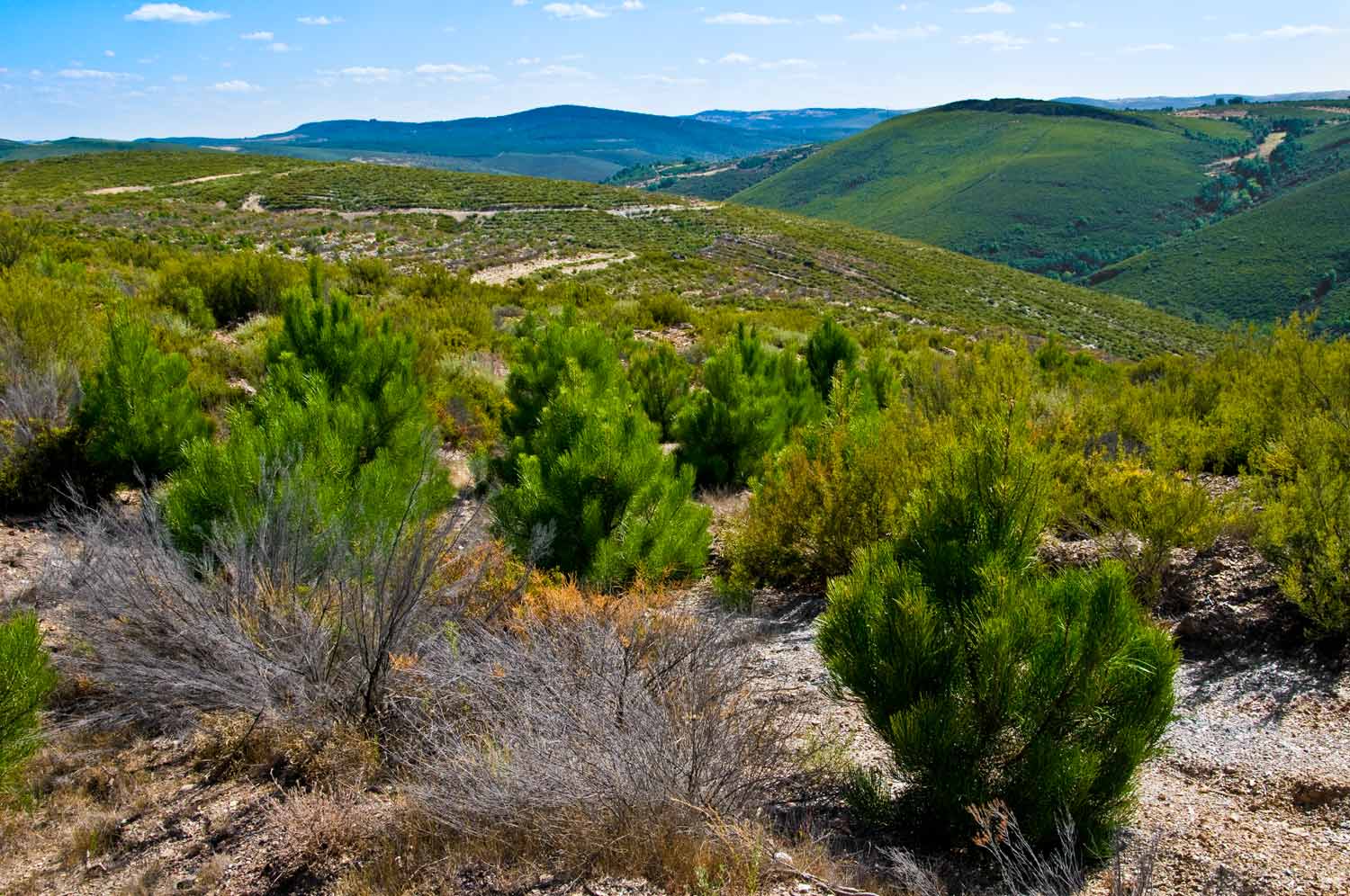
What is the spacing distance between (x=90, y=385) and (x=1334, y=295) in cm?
7904

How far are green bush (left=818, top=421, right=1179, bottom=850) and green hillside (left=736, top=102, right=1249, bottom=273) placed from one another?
312 ft

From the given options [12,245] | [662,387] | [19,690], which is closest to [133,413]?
[19,690]

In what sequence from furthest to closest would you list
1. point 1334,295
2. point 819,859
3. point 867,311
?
point 1334,295 < point 867,311 < point 819,859

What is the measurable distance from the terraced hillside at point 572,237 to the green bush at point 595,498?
15487mm

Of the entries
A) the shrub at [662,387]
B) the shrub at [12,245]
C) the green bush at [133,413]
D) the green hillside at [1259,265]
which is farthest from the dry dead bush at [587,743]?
the green hillside at [1259,265]

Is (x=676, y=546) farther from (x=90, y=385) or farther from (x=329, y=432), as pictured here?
(x=90, y=385)

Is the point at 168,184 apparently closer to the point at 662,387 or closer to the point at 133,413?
the point at 662,387

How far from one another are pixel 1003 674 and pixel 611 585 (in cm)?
285

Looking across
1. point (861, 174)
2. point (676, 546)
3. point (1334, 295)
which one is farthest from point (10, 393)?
point (861, 174)

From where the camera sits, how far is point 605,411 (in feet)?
17.5

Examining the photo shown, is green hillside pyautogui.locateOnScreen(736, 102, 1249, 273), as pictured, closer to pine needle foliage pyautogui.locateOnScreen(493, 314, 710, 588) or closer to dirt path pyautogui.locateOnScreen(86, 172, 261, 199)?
dirt path pyautogui.locateOnScreen(86, 172, 261, 199)

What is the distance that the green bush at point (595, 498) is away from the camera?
5199 mm

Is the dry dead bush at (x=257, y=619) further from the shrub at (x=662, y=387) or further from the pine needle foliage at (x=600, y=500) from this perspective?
the shrub at (x=662, y=387)

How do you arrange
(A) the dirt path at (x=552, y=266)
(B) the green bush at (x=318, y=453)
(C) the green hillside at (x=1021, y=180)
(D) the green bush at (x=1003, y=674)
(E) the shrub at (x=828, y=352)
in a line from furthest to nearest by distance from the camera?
(C) the green hillside at (x=1021, y=180) → (A) the dirt path at (x=552, y=266) → (E) the shrub at (x=828, y=352) → (B) the green bush at (x=318, y=453) → (D) the green bush at (x=1003, y=674)
